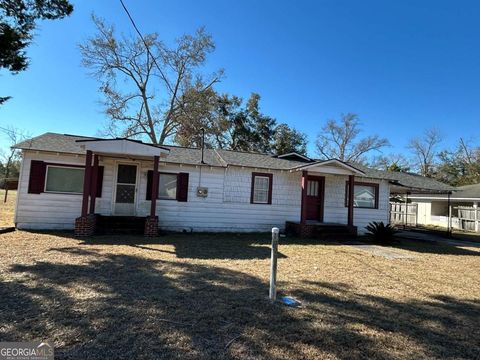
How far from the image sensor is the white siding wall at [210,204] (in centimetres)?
1098

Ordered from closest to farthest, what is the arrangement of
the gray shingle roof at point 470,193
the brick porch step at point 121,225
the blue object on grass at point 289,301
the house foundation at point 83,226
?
the blue object on grass at point 289,301
the house foundation at point 83,226
the brick porch step at point 121,225
the gray shingle roof at point 470,193

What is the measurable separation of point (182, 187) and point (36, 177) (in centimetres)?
499

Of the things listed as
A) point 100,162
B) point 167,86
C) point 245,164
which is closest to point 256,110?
point 167,86

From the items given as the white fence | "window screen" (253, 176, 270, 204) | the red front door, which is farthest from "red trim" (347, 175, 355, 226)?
the white fence

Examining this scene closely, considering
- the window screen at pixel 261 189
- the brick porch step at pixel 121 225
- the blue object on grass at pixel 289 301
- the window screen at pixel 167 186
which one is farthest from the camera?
the window screen at pixel 261 189

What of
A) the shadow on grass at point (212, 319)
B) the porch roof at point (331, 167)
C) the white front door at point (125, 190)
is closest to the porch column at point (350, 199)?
the porch roof at point (331, 167)

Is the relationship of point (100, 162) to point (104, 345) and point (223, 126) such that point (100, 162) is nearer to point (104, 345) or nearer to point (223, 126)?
point (104, 345)

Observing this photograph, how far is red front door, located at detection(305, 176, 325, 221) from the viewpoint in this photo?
551 inches

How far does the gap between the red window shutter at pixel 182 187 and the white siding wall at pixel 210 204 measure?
0.17m

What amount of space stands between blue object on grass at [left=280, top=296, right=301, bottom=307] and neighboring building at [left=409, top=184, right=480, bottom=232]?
17.2 meters

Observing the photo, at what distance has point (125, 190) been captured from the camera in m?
12.0

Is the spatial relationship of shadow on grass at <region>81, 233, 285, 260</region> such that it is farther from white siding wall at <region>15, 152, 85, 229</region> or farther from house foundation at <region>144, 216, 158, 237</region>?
white siding wall at <region>15, 152, 85, 229</region>

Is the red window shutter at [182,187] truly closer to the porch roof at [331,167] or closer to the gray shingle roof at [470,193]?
the porch roof at [331,167]

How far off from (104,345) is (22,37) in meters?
9.97
